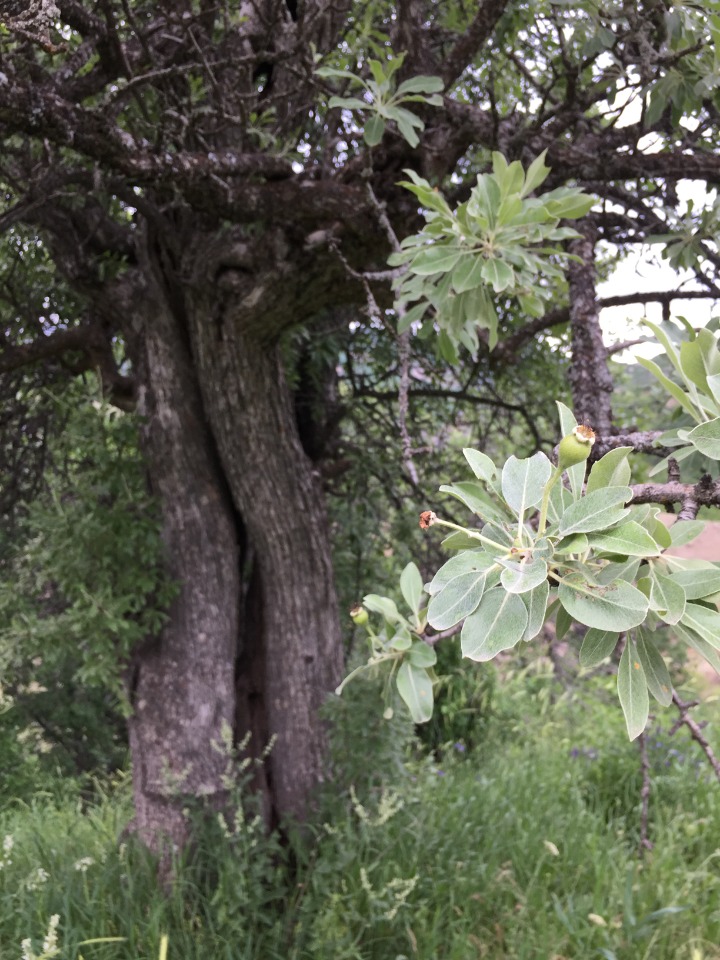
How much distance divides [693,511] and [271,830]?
2472 millimetres

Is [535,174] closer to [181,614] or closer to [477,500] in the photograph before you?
[477,500]

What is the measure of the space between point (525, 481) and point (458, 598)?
5.7 inches

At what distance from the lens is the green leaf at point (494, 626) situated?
27.3 inches

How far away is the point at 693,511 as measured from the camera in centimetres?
85

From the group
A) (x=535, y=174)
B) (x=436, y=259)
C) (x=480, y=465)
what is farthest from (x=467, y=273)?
(x=480, y=465)

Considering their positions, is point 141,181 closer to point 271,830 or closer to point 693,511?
point 693,511

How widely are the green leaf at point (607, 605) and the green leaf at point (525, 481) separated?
0.31 ft

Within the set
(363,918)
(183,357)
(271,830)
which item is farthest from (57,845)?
(183,357)

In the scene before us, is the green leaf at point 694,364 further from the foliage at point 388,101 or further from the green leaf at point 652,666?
the foliage at point 388,101

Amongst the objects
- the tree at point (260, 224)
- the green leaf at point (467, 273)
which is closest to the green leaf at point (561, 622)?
the green leaf at point (467, 273)

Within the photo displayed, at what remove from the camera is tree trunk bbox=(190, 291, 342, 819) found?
8.75 feet

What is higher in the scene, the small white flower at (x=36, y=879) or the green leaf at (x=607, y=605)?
the green leaf at (x=607, y=605)

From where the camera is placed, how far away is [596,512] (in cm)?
69

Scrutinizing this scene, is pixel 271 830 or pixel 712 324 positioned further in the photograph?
pixel 271 830
